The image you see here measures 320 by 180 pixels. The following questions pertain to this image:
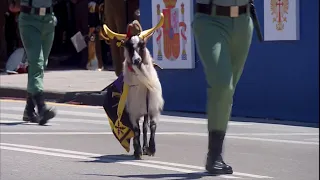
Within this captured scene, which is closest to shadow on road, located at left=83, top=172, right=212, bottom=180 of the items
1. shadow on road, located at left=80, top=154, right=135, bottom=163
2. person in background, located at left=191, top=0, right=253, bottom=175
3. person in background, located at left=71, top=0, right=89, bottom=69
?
person in background, located at left=191, top=0, right=253, bottom=175

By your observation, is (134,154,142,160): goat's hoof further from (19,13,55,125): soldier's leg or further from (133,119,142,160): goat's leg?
(19,13,55,125): soldier's leg

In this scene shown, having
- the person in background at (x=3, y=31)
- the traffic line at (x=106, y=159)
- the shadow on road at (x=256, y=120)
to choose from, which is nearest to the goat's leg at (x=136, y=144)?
the traffic line at (x=106, y=159)

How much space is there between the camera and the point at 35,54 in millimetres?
11578

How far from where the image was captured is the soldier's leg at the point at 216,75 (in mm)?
7176

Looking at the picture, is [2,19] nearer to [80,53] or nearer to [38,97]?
[80,53]

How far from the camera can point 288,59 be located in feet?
41.2

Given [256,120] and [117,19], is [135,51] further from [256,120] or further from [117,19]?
[117,19]

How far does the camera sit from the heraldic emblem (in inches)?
489

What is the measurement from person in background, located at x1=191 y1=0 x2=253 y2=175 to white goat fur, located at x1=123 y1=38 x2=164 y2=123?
1275mm

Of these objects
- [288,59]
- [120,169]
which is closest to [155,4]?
[288,59]

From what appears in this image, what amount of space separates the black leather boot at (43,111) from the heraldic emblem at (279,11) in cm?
351

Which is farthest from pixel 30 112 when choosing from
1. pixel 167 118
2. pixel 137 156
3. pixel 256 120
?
pixel 137 156

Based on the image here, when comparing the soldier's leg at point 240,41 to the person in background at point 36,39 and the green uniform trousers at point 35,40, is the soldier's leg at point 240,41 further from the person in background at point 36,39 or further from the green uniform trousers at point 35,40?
the green uniform trousers at point 35,40

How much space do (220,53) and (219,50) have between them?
28 millimetres
